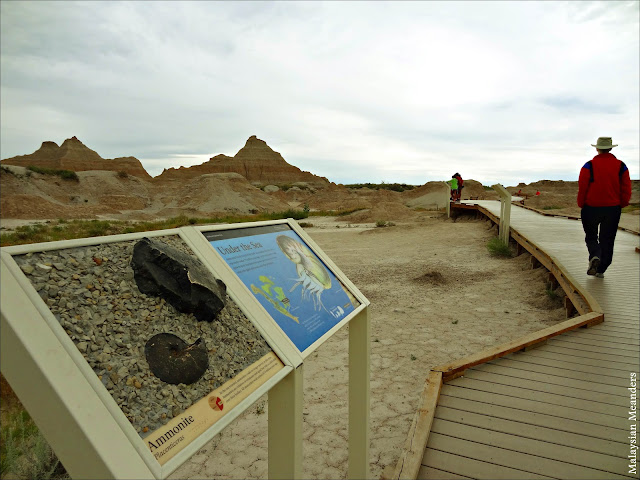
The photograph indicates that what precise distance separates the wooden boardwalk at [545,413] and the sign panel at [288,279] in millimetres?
1015

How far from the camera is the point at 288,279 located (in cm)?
210

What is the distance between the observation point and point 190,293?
1.47 meters

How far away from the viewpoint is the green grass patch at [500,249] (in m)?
10.9

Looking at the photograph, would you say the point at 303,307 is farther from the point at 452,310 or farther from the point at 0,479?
the point at 452,310

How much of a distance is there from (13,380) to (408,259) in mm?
11041

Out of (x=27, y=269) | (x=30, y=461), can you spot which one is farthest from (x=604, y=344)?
(x=30, y=461)

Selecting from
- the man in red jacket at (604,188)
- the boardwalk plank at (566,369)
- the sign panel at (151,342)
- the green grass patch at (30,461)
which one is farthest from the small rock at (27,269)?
the man in red jacket at (604,188)

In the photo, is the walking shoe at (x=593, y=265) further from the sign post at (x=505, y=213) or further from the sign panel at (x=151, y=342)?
the sign panel at (x=151, y=342)

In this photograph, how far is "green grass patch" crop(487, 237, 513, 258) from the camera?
430 inches

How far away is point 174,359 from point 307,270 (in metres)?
1.10

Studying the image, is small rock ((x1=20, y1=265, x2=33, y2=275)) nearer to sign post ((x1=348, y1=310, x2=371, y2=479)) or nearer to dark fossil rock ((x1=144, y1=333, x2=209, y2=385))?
dark fossil rock ((x1=144, y1=333, x2=209, y2=385))

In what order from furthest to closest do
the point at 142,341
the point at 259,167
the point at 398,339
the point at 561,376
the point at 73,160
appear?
the point at 259,167 < the point at 73,160 < the point at 398,339 < the point at 561,376 < the point at 142,341

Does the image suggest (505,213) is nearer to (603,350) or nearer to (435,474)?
(603,350)

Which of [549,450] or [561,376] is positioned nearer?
[549,450]
